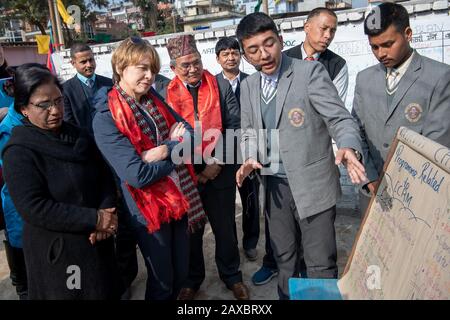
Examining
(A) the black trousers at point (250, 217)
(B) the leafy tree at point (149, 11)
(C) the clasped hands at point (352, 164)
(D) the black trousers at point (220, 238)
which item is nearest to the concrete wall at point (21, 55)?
(B) the leafy tree at point (149, 11)

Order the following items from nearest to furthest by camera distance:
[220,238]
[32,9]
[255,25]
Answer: [255,25] → [220,238] → [32,9]

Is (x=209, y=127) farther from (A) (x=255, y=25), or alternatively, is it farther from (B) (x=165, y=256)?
(B) (x=165, y=256)

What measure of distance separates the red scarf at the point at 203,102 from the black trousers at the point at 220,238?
0.41 metres

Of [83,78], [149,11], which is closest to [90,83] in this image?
[83,78]

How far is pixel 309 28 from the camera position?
310 cm

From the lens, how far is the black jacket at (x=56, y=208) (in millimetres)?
1700

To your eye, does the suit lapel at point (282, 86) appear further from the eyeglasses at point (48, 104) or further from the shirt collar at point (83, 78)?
the shirt collar at point (83, 78)

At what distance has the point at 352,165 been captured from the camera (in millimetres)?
1562

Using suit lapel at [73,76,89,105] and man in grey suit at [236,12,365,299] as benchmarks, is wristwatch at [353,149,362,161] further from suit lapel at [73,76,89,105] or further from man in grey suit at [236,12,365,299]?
suit lapel at [73,76,89,105]

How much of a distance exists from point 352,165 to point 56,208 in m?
1.36

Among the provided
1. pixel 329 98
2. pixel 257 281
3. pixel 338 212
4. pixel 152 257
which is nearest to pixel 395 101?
pixel 329 98

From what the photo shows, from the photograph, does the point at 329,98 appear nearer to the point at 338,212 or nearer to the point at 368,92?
the point at 368,92

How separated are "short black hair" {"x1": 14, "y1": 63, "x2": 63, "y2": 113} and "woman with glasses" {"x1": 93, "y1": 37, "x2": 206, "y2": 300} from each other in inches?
11.8

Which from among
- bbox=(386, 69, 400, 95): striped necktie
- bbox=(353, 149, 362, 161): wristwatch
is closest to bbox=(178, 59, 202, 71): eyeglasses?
bbox=(386, 69, 400, 95): striped necktie
